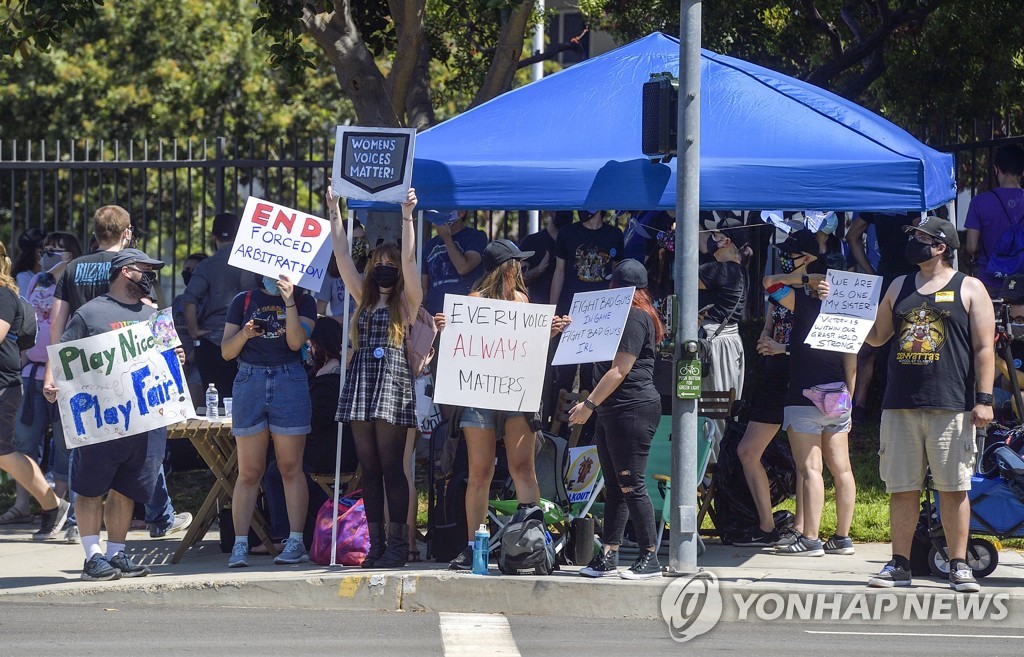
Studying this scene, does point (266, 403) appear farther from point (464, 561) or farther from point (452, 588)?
point (452, 588)

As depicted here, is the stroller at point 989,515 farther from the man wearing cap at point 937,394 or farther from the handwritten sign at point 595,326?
the handwritten sign at point 595,326

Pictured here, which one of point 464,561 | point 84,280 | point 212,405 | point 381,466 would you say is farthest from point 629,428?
point 84,280

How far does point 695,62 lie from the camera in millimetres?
7891

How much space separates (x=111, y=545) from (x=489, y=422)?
2.39 meters

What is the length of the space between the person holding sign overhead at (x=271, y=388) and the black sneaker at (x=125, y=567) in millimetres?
529

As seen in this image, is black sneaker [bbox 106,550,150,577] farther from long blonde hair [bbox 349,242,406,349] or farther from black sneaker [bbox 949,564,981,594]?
black sneaker [bbox 949,564,981,594]

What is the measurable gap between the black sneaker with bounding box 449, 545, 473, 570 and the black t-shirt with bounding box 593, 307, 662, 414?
1.13m

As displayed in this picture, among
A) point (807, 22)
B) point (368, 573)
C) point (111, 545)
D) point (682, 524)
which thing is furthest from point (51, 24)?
point (807, 22)

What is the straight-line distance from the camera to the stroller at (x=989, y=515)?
7.90 meters

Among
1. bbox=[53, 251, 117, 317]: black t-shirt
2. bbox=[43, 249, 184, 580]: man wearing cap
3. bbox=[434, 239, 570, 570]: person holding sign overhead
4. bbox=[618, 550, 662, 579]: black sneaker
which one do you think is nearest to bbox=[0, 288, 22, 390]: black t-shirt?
bbox=[53, 251, 117, 317]: black t-shirt

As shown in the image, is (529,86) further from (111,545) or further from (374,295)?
(111,545)

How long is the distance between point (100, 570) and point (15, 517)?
2841 millimetres

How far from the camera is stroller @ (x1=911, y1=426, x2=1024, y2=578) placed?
790cm

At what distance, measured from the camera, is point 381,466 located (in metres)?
8.32
